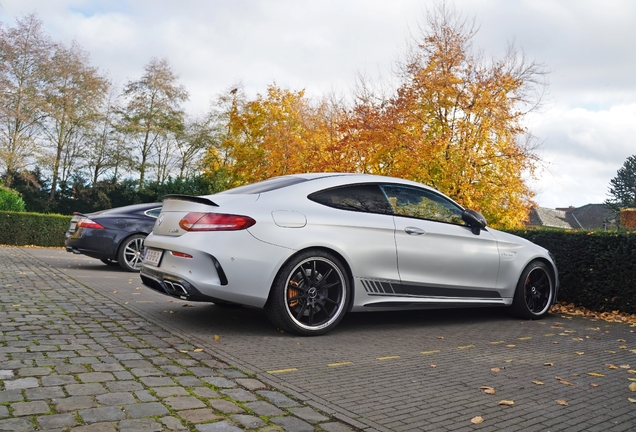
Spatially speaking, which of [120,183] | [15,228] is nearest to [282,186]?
[15,228]

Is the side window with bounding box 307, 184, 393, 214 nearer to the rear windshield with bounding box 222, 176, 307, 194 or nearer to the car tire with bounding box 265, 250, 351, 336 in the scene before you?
the rear windshield with bounding box 222, 176, 307, 194

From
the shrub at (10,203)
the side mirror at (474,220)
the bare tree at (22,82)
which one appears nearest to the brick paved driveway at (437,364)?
the side mirror at (474,220)

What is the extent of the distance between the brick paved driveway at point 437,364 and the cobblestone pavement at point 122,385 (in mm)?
237

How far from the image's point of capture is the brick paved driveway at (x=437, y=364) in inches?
132

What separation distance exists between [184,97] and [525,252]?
4134cm

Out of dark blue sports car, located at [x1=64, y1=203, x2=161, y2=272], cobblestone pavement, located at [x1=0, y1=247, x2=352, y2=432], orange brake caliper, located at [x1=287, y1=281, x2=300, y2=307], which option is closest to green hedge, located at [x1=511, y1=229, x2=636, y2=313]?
orange brake caliper, located at [x1=287, y1=281, x2=300, y2=307]

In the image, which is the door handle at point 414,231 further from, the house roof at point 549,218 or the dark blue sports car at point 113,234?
the house roof at point 549,218

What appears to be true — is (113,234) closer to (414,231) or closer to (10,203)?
(414,231)

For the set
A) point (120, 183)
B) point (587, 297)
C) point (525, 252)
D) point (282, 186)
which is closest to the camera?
point (282, 186)

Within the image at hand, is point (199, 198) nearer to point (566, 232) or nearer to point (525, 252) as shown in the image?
point (525, 252)

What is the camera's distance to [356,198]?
5895mm

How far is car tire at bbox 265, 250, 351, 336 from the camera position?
17.1ft

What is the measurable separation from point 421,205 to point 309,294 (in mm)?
1810

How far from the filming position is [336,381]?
12.8 ft
